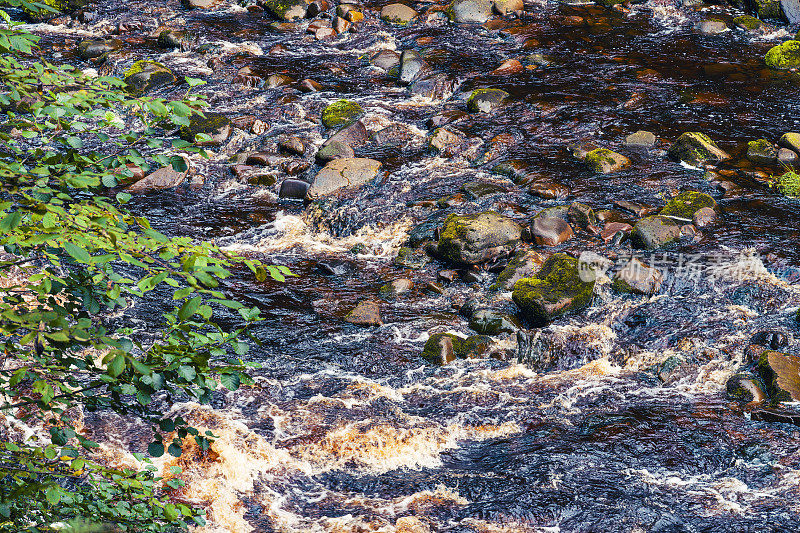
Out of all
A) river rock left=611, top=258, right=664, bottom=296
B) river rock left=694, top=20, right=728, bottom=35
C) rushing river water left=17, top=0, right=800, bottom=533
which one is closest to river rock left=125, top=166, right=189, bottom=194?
rushing river water left=17, top=0, right=800, bottom=533

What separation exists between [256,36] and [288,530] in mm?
12541

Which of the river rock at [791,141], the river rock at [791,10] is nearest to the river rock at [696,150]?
the river rock at [791,141]

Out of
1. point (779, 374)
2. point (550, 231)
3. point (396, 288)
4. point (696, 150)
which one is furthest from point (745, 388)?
point (696, 150)

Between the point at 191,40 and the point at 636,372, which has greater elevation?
the point at 191,40

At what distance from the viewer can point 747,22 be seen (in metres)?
14.7

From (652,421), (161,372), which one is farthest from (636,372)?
(161,372)

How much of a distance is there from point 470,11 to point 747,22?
611 centimetres

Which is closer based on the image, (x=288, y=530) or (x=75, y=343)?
(x=75, y=343)

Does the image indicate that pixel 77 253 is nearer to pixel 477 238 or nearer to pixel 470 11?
pixel 477 238

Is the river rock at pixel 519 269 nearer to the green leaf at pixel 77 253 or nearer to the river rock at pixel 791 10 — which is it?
the green leaf at pixel 77 253

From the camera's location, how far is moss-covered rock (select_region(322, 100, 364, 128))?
1212cm

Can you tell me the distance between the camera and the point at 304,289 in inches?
344

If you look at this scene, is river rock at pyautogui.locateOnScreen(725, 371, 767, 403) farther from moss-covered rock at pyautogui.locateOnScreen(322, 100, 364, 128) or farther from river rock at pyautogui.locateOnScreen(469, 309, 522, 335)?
moss-covered rock at pyautogui.locateOnScreen(322, 100, 364, 128)

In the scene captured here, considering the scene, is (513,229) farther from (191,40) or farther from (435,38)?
(191,40)
